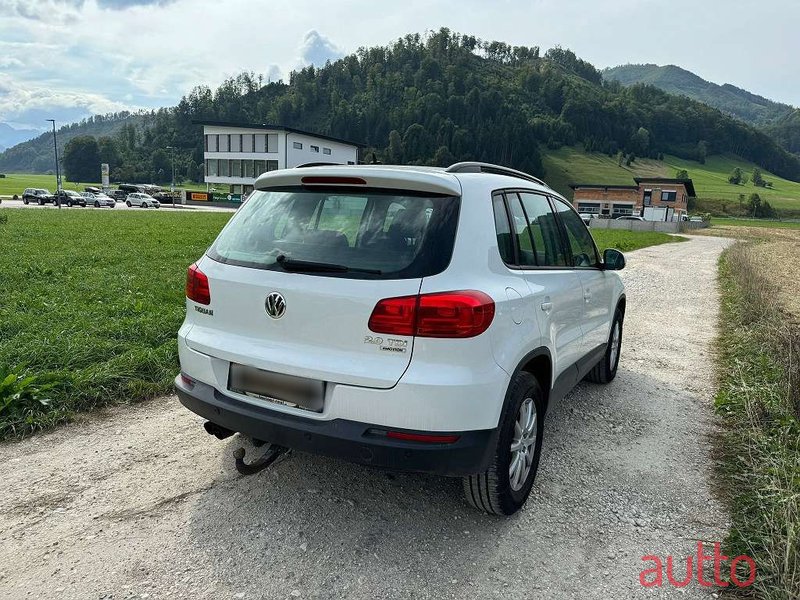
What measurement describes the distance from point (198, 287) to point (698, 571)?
3.13 metres

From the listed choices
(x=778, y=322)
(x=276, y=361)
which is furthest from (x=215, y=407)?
(x=778, y=322)

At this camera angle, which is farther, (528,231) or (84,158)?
(84,158)

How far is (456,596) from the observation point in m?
2.66

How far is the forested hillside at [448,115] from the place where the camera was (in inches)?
5025

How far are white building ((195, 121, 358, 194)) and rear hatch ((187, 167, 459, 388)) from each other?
242ft

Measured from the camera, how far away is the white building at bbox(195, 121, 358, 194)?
76062mm

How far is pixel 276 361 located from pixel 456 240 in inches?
44.0

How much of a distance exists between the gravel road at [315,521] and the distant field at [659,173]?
110 m

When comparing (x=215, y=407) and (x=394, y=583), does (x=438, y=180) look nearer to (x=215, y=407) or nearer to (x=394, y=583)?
(x=215, y=407)

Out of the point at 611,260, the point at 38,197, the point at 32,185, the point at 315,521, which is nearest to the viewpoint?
the point at 315,521

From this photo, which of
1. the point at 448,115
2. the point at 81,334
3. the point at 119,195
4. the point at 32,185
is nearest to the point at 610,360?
the point at 81,334

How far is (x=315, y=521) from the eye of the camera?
3174mm

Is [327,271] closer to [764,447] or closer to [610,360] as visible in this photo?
[764,447]

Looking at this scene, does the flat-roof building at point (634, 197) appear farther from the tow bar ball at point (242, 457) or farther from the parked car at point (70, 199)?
the tow bar ball at point (242, 457)
